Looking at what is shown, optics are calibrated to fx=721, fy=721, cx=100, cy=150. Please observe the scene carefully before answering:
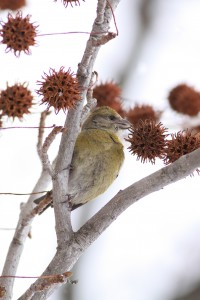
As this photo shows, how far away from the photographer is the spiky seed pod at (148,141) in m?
3.93

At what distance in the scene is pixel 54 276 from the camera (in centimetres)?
344

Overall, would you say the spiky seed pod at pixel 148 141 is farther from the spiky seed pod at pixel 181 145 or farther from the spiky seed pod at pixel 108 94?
the spiky seed pod at pixel 108 94

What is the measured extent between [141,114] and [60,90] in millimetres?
1733

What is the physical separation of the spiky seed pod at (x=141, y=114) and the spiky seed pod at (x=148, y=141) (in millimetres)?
1262

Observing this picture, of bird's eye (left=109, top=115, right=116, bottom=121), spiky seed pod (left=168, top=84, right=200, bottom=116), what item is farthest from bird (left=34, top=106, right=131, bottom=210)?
spiky seed pod (left=168, top=84, right=200, bottom=116)

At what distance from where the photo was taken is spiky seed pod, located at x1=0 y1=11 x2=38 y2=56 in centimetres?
382

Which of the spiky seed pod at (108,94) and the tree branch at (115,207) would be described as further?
the spiky seed pod at (108,94)

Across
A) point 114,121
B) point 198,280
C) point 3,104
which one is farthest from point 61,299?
point 3,104

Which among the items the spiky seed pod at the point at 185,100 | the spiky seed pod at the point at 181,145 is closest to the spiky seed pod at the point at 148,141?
the spiky seed pod at the point at 181,145

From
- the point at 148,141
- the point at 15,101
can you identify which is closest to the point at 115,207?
the point at 148,141

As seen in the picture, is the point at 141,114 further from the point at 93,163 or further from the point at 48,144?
the point at 48,144

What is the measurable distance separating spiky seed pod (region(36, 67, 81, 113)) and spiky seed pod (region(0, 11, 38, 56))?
196 millimetres

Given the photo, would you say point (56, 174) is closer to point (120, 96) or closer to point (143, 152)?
point (143, 152)

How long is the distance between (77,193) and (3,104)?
3.58 ft
